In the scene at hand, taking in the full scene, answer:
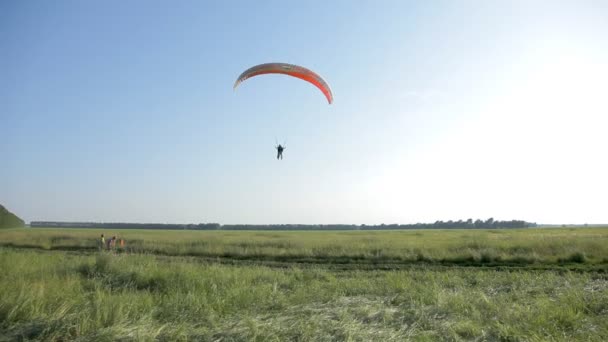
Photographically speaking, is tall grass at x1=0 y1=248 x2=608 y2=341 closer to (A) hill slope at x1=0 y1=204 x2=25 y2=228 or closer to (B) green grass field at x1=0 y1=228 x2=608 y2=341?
(B) green grass field at x1=0 y1=228 x2=608 y2=341

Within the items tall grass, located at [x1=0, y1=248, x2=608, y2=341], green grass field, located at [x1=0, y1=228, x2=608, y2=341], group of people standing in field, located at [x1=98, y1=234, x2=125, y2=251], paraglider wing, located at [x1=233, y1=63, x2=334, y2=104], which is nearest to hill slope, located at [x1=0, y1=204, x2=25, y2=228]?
group of people standing in field, located at [x1=98, y1=234, x2=125, y2=251]

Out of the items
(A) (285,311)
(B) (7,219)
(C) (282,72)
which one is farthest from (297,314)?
(B) (7,219)

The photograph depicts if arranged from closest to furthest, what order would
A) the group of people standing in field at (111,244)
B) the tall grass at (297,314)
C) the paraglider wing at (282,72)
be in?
the tall grass at (297,314) → the paraglider wing at (282,72) → the group of people standing in field at (111,244)

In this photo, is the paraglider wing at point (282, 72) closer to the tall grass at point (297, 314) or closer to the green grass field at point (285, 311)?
the green grass field at point (285, 311)

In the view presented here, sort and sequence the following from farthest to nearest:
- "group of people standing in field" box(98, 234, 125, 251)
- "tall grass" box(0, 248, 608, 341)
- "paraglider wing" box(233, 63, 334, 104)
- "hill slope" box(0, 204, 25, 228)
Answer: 1. "hill slope" box(0, 204, 25, 228)
2. "group of people standing in field" box(98, 234, 125, 251)
3. "paraglider wing" box(233, 63, 334, 104)
4. "tall grass" box(0, 248, 608, 341)

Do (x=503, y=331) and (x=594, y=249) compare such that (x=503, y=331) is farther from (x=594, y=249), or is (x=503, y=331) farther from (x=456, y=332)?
(x=594, y=249)

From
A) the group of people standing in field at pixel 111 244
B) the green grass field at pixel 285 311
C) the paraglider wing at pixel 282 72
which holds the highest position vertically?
the paraglider wing at pixel 282 72

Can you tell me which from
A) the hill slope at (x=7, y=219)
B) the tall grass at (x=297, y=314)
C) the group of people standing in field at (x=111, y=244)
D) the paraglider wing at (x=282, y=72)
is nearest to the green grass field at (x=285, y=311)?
the tall grass at (x=297, y=314)

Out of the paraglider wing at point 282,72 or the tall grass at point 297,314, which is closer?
the tall grass at point 297,314

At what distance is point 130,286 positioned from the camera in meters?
10.0

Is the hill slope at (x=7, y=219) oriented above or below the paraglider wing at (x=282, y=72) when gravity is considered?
below

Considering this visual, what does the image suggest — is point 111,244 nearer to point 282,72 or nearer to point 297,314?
point 282,72

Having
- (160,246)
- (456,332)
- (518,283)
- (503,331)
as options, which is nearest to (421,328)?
(456,332)

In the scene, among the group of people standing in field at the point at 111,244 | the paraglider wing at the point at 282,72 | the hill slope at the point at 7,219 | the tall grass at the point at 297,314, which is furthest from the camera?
the hill slope at the point at 7,219
